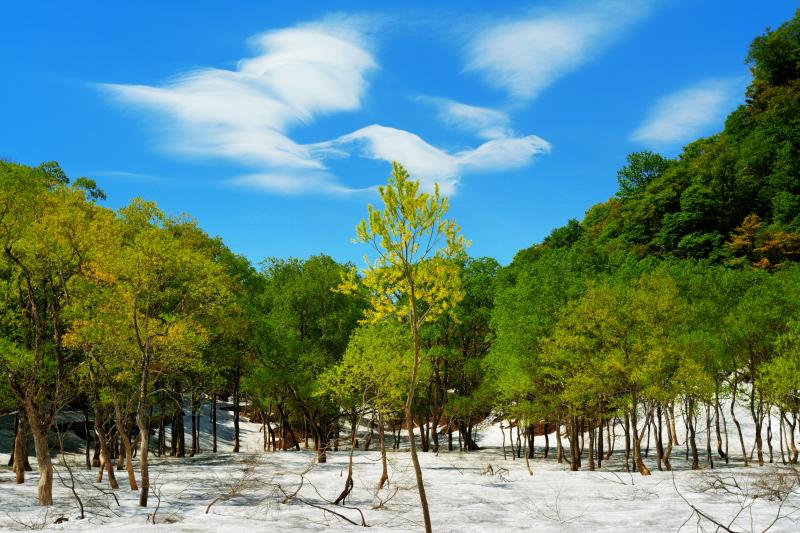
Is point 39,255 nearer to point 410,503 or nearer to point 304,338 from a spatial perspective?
point 410,503

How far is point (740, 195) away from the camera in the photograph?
286ft

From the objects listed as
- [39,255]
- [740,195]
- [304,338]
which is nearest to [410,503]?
[39,255]

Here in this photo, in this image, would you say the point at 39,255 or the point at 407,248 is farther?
the point at 39,255

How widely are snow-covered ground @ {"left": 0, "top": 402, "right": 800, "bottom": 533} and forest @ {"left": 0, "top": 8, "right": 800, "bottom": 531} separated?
1.20 m

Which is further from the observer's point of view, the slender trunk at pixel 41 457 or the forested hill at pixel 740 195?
the forested hill at pixel 740 195

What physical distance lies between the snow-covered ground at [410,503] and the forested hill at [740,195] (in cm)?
3603

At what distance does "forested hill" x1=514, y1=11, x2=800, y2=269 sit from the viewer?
76.7 m

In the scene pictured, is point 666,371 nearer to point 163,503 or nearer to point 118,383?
point 163,503

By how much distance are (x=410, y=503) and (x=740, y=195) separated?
7849 cm

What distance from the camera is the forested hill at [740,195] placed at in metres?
76.7

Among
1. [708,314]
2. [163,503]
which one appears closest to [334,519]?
[163,503]

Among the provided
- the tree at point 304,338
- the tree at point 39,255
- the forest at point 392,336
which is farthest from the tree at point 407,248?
the tree at point 304,338

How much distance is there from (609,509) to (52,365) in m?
27.2

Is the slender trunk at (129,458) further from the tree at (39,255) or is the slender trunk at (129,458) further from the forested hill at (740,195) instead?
the forested hill at (740,195)
